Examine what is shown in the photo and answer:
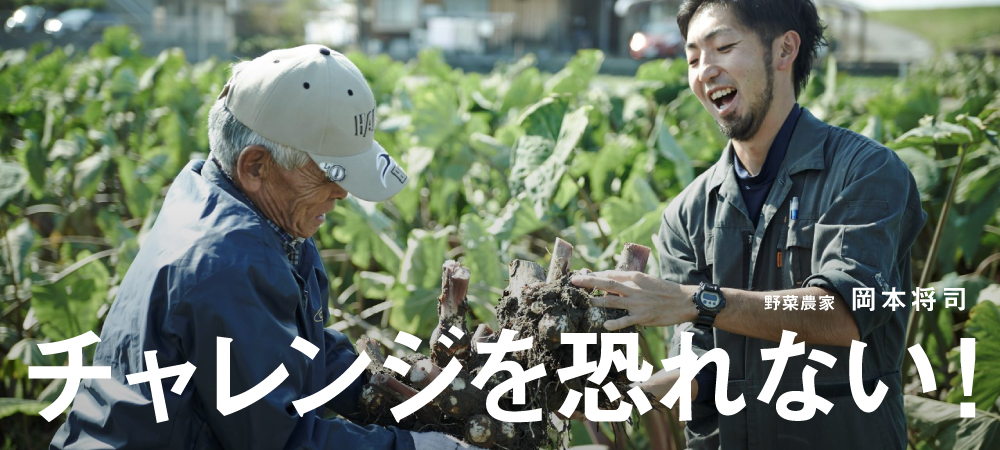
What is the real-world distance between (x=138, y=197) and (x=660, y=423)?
325 centimetres

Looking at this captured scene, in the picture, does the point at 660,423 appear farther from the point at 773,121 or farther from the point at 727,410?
the point at 773,121

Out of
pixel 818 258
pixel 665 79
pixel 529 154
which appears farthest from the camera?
pixel 665 79

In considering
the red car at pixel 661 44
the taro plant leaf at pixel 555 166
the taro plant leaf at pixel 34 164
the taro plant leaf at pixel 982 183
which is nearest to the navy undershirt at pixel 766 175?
the taro plant leaf at pixel 555 166

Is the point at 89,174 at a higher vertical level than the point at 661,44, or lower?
lower

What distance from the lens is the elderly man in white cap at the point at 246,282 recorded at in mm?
1763

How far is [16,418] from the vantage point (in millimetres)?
4016

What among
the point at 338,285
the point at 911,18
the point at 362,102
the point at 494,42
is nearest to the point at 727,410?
the point at 362,102

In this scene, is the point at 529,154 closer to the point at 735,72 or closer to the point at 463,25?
the point at 735,72

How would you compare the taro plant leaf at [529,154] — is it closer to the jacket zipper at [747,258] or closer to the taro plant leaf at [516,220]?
the taro plant leaf at [516,220]

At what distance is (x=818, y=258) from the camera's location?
87.4 inches

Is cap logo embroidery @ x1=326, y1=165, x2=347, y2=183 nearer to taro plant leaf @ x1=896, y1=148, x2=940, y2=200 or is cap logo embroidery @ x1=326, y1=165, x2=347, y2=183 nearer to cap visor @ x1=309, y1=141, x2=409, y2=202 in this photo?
cap visor @ x1=309, y1=141, x2=409, y2=202

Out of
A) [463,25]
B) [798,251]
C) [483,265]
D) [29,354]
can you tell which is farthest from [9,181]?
[463,25]

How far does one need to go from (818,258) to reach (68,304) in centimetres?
289

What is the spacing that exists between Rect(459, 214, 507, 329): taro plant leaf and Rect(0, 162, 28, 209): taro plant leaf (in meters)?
1.97
